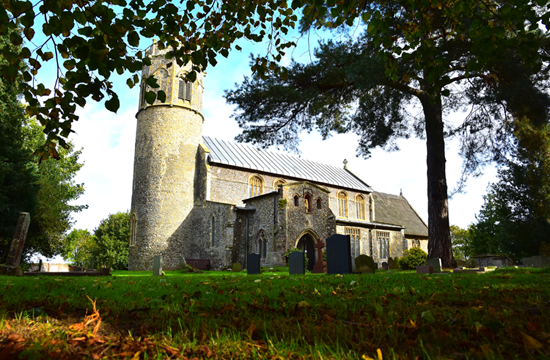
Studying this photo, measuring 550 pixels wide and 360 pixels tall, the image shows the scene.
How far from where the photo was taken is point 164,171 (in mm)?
24562

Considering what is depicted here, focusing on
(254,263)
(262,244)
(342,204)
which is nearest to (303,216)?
(262,244)

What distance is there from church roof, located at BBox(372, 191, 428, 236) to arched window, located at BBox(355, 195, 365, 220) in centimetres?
141

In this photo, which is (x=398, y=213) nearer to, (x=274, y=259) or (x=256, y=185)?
(x=256, y=185)

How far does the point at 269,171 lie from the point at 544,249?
1751cm

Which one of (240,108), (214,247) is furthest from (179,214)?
(240,108)

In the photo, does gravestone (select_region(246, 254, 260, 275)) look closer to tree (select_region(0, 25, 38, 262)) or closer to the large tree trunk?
the large tree trunk

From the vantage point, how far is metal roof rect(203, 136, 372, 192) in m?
27.1

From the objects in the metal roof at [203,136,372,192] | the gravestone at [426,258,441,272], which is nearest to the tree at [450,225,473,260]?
the metal roof at [203,136,372,192]

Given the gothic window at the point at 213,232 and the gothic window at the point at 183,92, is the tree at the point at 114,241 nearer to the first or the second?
the gothic window at the point at 213,232

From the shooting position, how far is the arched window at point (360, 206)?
106 feet

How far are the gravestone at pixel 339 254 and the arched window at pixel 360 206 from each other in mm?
21501

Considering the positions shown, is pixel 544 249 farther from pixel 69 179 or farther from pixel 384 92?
pixel 69 179

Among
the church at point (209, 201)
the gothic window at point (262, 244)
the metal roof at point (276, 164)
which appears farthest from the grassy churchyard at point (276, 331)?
the metal roof at point (276, 164)

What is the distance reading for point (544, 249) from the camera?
19.1 metres
